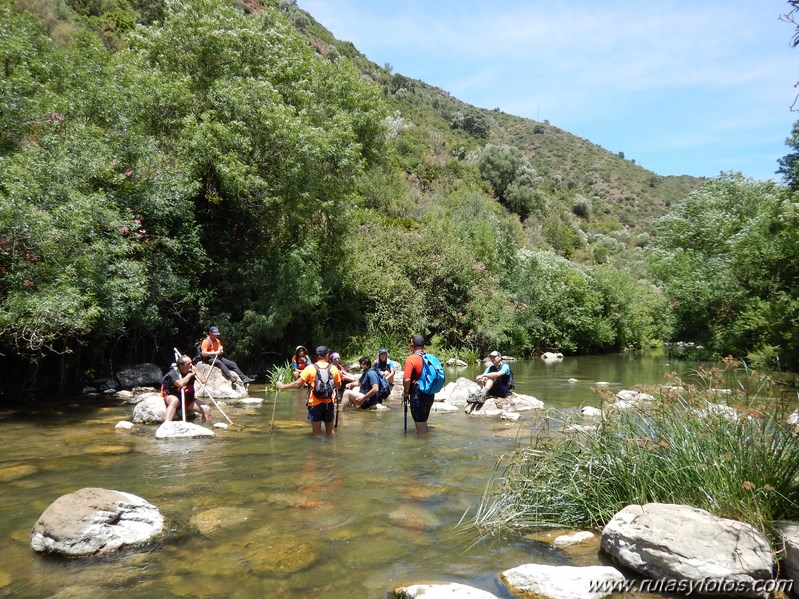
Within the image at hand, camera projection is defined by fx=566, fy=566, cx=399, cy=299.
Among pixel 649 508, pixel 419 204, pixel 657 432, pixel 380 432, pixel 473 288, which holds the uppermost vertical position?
pixel 419 204

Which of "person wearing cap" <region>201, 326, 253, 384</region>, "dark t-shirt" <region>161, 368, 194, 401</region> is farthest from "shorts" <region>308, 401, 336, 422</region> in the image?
"person wearing cap" <region>201, 326, 253, 384</region>

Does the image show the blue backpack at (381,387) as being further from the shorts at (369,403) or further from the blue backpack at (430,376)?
the blue backpack at (430,376)

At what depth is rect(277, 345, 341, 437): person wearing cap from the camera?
991 cm

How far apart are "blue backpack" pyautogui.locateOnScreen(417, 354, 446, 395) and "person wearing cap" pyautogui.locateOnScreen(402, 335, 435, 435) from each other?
6 centimetres

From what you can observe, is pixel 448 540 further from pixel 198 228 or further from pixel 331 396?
pixel 198 228

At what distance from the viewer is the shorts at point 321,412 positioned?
33.5ft

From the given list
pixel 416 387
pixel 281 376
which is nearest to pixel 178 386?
pixel 416 387

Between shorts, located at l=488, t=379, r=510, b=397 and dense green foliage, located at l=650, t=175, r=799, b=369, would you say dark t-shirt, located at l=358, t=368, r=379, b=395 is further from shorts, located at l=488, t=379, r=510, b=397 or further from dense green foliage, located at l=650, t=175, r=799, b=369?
dense green foliage, located at l=650, t=175, r=799, b=369

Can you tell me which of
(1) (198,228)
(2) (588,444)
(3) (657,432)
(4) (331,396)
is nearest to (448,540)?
(2) (588,444)

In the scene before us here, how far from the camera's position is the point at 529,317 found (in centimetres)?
3138

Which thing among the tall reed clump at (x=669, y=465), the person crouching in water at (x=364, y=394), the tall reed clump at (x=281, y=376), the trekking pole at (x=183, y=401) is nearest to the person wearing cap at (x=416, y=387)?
the person crouching in water at (x=364, y=394)

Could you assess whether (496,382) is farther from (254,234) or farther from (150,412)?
(254,234)

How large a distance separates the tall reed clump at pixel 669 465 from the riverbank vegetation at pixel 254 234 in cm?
925

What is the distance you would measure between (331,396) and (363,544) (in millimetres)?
4935
